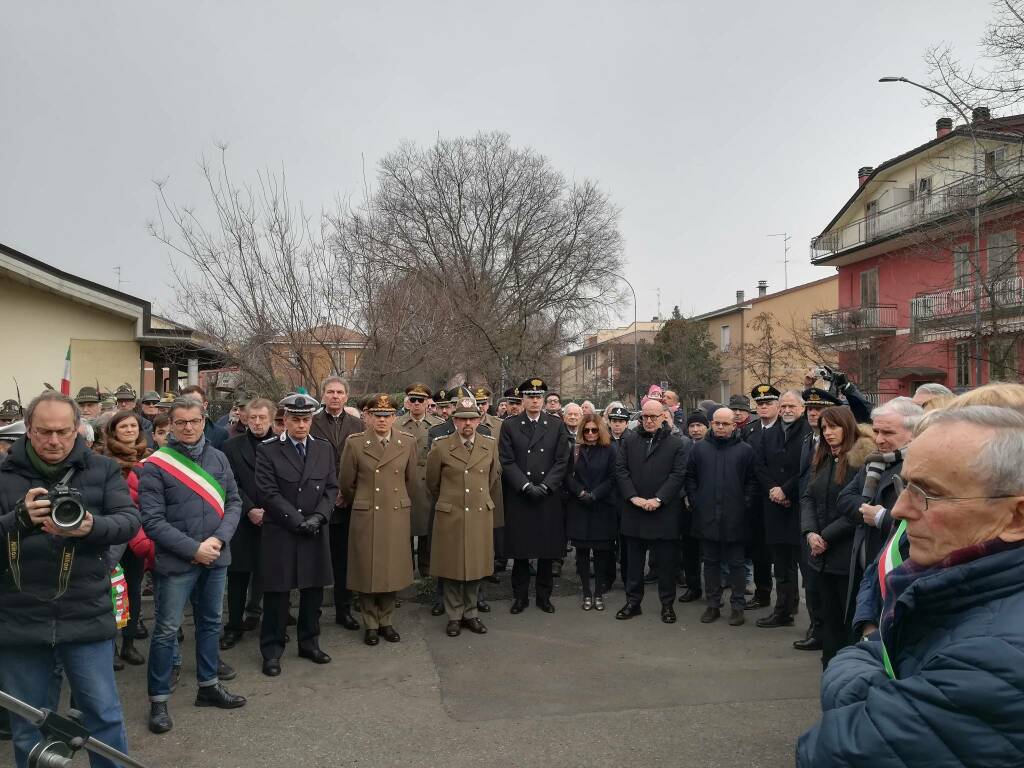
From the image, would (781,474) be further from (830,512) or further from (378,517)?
(378,517)

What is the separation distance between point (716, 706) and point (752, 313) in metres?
44.7

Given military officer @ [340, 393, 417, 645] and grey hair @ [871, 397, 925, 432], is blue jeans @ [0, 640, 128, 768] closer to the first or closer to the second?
military officer @ [340, 393, 417, 645]

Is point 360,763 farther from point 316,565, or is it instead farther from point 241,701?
point 316,565

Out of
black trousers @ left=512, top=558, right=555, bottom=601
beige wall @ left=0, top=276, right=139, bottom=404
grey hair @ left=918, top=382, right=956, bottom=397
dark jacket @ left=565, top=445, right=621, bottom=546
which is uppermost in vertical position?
beige wall @ left=0, top=276, right=139, bottom=404

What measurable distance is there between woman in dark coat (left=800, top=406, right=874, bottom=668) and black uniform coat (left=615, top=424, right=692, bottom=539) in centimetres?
169

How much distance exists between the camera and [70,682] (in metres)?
3.48

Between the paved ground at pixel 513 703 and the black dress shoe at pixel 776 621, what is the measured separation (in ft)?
0.40

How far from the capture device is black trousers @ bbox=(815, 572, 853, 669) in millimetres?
4871

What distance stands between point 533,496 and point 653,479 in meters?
1.23

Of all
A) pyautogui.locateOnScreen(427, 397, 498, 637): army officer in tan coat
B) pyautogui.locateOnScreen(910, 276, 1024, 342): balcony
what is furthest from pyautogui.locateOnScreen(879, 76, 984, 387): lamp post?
pyautogui.locateOnScreen(427, 397, 498, 637): army officer in tan coat

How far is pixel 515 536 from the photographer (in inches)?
296

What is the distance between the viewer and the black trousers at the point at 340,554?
7.04m

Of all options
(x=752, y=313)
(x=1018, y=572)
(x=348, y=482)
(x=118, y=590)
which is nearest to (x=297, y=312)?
(x=348, y=482)

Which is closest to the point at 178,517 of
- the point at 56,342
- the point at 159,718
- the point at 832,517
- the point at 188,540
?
the point at 188,540
